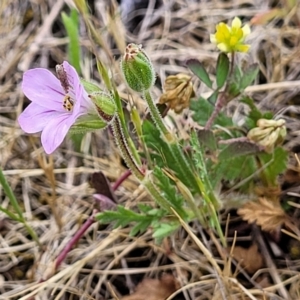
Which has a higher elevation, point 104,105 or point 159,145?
point 104,105

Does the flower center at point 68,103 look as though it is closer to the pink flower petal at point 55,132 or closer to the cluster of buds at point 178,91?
the pink flower petal at point 55,132

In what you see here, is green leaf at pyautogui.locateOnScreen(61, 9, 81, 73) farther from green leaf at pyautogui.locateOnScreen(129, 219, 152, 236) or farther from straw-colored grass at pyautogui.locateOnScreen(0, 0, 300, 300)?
green leaf at pyautogui.locateOnScreen(129, 219, 152, 236)

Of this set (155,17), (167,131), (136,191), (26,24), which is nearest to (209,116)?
(167,131)

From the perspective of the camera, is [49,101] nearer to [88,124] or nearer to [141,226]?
[88,124]

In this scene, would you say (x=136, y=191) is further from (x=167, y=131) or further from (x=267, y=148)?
(x=267, y=148)

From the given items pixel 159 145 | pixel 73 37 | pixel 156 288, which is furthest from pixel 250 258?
pixel 73 37

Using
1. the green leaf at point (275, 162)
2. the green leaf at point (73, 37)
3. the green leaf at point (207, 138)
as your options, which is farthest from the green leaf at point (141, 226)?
the green leaf at point (73, 37)
